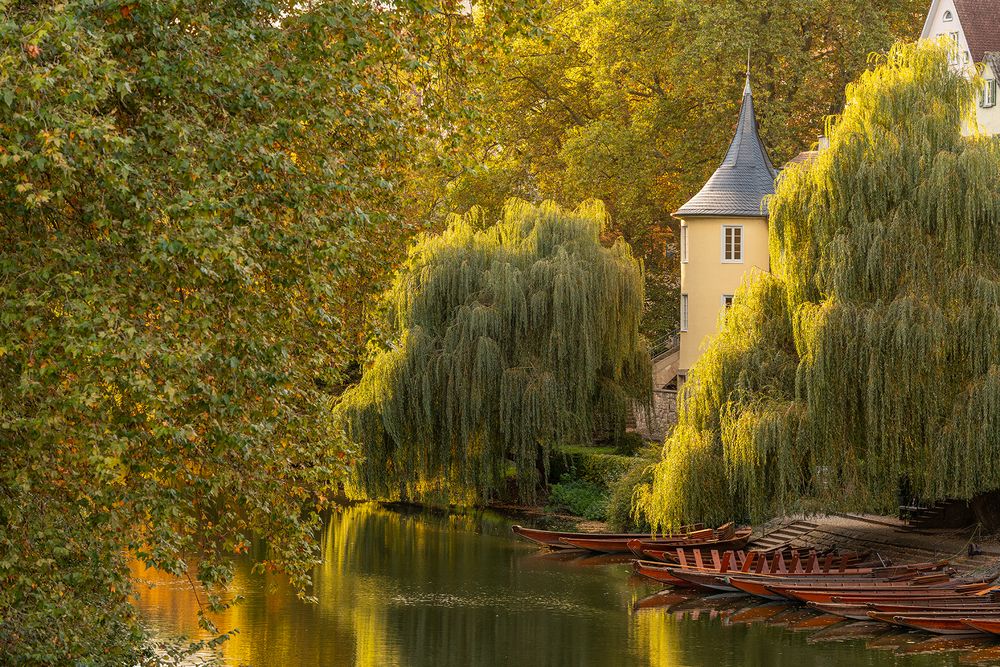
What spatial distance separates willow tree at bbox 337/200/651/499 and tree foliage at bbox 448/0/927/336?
28.9 ft

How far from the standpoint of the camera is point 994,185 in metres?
25.0

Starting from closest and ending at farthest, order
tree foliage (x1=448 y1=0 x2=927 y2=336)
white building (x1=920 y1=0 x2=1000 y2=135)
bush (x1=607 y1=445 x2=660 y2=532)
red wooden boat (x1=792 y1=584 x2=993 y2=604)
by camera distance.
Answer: red wooden boat (x1=792 y1=584 x2=993 y2=604) → bush (x1=607 y1=445 x2=660 y2=532) → white building (x1=920 y1=0 x2=1000 y2=135) → tree foliage (x1=448 y1=0 x2=927 y2=336)

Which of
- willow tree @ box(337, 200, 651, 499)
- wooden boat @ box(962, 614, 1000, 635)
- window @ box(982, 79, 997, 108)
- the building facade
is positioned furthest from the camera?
the building facade

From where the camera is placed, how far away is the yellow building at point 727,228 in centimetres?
3834

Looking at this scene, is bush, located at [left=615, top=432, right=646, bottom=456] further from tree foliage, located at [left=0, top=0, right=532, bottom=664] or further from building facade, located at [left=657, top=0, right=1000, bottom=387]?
tree foliage, located at [left=0, top=0, right=532, bottom=664]

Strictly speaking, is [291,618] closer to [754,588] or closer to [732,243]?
[754,588]

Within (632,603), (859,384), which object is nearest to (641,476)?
(632,603)

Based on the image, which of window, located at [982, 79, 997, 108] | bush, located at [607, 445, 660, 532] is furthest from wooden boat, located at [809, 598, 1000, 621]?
window, located at [982, 79, 997, 108]

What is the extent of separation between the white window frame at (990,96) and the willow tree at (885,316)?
33.8ft

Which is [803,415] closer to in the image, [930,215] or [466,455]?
[930,215]

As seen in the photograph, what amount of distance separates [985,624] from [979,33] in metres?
19.5

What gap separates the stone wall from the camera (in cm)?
4000

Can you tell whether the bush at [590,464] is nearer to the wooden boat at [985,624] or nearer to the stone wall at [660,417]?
the stone wall at [660,417]

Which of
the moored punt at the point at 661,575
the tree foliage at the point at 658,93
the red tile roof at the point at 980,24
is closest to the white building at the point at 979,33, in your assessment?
the red tile roof at the point at 980,24
